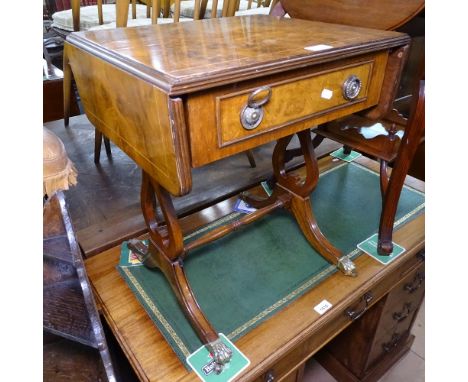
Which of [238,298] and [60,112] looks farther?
[60,112]

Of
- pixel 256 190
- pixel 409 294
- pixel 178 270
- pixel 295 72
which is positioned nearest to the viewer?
pixel 295 72


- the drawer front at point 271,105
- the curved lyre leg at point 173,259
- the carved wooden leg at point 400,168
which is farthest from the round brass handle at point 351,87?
the curved lyre leg at point 173,259

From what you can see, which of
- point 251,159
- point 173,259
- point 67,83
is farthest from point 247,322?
point 67,83

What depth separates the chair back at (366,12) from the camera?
1.09 meters

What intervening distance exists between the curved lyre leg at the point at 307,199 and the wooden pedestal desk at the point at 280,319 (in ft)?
0.17

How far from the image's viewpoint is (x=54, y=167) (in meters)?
0.58

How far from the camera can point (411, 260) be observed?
49.2 inches

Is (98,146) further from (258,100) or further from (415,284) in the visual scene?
(415,284)

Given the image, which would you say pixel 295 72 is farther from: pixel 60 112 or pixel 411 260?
pixel 60 112

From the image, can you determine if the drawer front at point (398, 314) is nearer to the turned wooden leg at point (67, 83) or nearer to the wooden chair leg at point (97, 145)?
the wooden chair leg at point (97, 145)

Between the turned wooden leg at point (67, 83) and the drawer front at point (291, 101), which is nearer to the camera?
the drawer front at point (291, 101)

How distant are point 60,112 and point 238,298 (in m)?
1.83

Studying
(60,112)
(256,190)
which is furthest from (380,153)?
(60,112)

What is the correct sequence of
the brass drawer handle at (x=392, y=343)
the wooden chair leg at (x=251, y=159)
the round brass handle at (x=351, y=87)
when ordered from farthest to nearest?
1. the wooden chair leg at (x=251, y=159)
2. the brass drawer handle at (x=392, y=343)
3. the round brass handle at (x=351, y=87)
